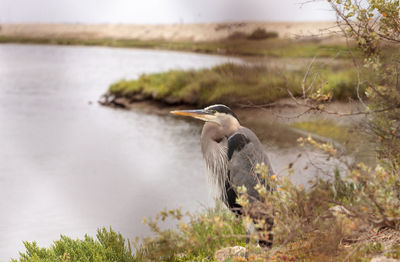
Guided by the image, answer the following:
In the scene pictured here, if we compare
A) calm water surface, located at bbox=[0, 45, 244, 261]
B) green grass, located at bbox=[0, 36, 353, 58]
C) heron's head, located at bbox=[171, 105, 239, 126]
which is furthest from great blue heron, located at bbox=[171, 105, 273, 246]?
calm water surface, located at bbox=[0, 45, 244, 261]

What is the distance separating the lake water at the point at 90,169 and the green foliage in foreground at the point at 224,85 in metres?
1.12

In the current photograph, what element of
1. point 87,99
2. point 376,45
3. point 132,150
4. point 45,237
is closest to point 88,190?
point 45,237

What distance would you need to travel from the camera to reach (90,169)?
10828 mm

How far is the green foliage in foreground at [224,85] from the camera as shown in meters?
14.1

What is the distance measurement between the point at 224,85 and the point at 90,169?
6228mm

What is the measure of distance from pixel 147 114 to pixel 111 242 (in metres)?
12.0

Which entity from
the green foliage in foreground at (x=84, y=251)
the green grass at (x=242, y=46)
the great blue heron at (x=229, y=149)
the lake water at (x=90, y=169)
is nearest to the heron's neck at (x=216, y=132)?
the great blue heron at (x=229, y=149)

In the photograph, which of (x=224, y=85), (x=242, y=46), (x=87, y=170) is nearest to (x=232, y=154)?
(x=87, y=170)

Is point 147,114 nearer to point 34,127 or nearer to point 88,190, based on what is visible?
point 34,127

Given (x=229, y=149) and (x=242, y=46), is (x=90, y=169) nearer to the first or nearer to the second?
(x=229, y=149)

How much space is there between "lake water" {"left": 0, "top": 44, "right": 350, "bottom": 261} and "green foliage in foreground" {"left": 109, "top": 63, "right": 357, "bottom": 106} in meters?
1.12

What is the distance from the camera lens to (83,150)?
1256 centimetres

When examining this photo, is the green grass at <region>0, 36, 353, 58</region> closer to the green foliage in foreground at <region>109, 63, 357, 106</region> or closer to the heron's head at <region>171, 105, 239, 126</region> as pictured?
the heron's head at <region>171, 105, 239, 126</region>

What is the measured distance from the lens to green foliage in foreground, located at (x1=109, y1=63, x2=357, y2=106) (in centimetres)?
1415
